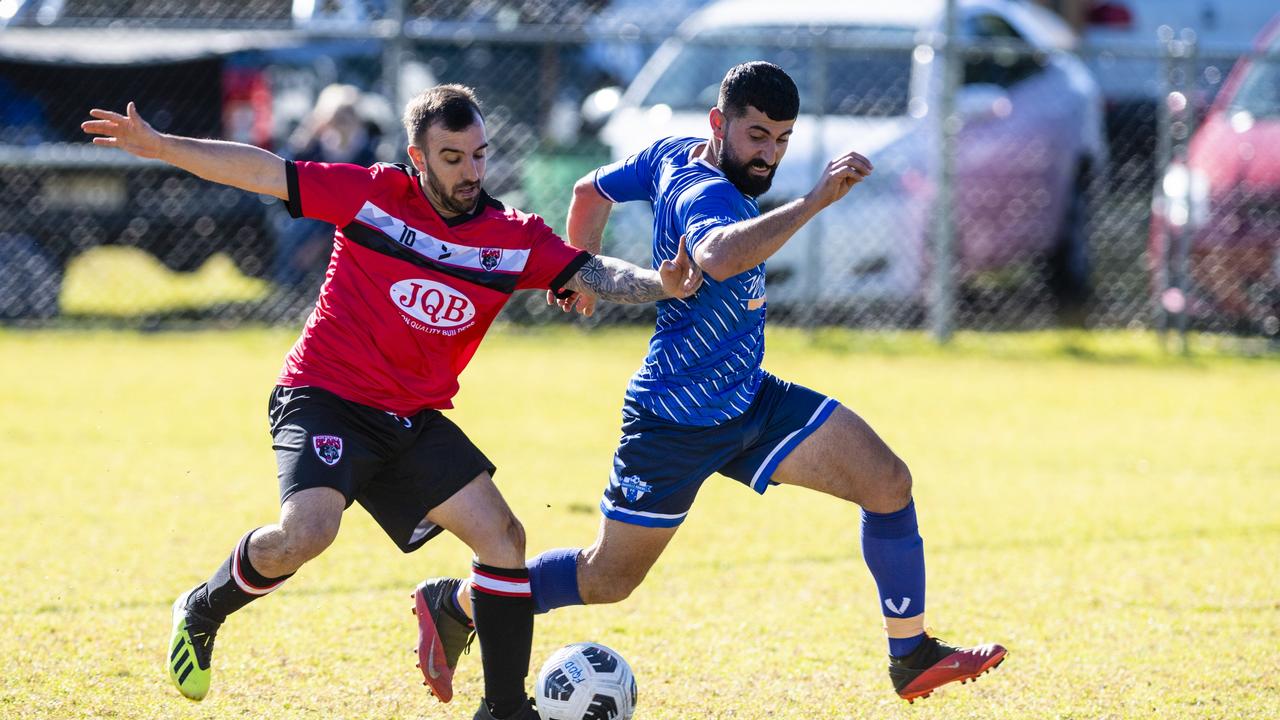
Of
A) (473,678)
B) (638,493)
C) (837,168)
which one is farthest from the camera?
(473,678)

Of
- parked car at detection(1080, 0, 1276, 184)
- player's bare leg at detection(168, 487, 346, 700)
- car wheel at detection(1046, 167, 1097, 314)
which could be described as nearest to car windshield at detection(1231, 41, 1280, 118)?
parked car at detection(1080, 0, 1276, 184)

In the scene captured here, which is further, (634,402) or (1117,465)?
(1117,465)

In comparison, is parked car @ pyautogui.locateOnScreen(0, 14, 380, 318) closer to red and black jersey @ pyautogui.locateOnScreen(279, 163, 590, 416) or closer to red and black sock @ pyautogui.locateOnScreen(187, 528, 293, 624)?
red and black jersey @ pyautogui.locateOnScreen(279, 163, 590, 416)

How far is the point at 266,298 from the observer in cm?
1209

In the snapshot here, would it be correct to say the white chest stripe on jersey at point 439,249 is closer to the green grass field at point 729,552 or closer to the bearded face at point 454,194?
the bearded face at point 454,194

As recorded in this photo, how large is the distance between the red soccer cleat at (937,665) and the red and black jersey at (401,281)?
4.70 ft

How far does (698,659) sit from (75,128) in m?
9.34

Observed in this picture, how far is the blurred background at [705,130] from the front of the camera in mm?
11219

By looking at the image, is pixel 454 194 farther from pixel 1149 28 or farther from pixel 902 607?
pixel 1149 28

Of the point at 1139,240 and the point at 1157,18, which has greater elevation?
the point at 1157,18

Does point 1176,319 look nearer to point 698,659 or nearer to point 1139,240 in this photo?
point 1139,240

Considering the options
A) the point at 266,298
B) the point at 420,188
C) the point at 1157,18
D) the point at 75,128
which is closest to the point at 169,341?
the point at 266,298

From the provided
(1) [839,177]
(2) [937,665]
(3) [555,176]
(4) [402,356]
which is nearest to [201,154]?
(4) [402,356]

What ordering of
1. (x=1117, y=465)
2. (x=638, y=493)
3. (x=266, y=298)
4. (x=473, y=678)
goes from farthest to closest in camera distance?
(x=266, y=298) → (x=1117, y=465) → (x=473, y=678) → (x=638, y=493)
